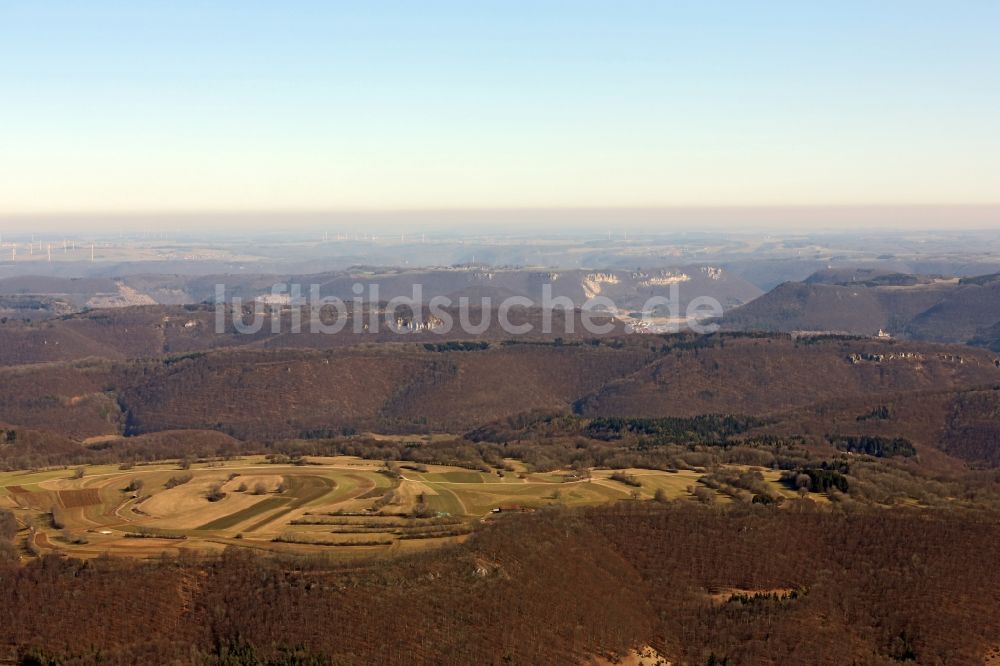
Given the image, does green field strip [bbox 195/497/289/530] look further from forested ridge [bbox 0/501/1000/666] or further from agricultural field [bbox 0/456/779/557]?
forested ridge [bbox 0/501/1000/666]

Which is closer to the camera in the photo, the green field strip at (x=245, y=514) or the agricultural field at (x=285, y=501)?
the agricultural field at (x=285, y=501)

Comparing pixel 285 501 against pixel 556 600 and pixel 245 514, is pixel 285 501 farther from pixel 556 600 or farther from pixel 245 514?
pixel 556 600

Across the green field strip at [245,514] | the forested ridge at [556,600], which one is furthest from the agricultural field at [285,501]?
the forested ridge at [556,600]

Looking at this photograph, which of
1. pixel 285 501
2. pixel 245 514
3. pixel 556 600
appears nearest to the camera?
pixel 556 600

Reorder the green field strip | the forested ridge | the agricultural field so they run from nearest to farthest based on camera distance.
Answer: the forested ridge → the agricultural field → the green field strip

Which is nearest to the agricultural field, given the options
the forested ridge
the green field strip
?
the green field strip

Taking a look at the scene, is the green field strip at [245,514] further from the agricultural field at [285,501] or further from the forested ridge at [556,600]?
the forested ridge at [556,600]

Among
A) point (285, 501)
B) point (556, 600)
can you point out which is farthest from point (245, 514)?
point (556, 600)

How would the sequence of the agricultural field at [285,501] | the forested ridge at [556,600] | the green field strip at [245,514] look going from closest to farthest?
the forested ridge at [556,600] → the agricultural field at [285,501] → the green field strip at [245,514]

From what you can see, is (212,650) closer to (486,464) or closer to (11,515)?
(11,515)
